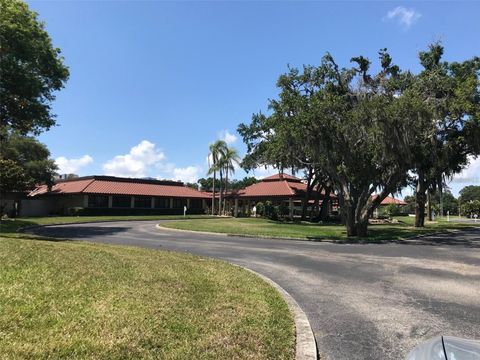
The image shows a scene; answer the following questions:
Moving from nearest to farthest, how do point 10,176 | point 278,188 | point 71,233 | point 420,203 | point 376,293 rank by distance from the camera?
point 376,293 → point 71,233 → point 10,176 → point 420,203 → point 278,188

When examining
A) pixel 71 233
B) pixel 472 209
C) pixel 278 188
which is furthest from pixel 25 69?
pixel 472 209

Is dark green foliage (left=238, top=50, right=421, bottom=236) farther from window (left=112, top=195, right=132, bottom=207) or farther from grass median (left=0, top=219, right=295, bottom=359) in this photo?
window (left=112, top=195, right=132, bottom=207)

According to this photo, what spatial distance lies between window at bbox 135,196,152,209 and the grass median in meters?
45.8

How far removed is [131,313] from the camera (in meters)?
6.11

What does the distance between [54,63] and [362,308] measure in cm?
2023

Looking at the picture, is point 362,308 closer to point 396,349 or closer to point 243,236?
point 396,349

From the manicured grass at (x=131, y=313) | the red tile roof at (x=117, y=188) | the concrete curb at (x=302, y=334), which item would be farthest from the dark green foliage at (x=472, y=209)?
the concrete curb at (x=302, y=334)

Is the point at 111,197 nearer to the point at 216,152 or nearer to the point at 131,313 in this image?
the point at 216,152

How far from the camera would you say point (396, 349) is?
581 centimetres

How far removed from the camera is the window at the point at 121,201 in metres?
52.4

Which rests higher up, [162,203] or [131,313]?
[162,203]

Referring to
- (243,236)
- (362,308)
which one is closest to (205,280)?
(362,308)

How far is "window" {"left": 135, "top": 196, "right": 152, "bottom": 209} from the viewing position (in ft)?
180

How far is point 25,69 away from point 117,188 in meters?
33.0
